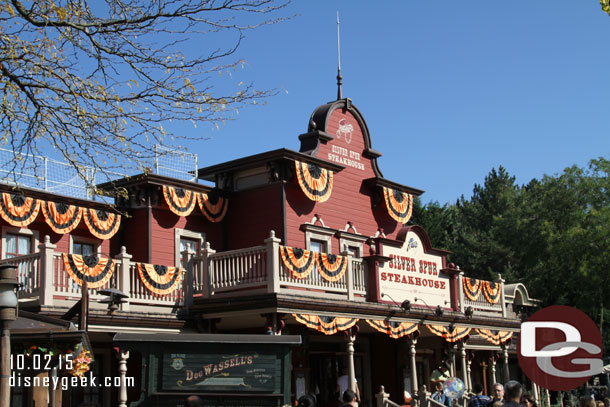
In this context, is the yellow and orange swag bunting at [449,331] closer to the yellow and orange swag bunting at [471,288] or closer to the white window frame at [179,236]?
the yellow and orange swag bunting at [471,288]

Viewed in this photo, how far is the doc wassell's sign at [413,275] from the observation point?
21.7 m

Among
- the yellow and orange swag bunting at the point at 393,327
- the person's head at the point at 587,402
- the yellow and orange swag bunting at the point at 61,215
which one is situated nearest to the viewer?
the person's head at the point at 587,402

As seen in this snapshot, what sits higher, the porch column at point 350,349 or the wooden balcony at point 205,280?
the wooden balcony at point 205,280

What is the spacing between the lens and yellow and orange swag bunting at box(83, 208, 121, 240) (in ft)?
69.6

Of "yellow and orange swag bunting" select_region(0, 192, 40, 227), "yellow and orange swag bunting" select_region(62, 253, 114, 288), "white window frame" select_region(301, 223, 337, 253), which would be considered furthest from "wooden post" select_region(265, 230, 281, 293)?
"yellow and orange swag bunting" select_region(0, 192, 40, 227)

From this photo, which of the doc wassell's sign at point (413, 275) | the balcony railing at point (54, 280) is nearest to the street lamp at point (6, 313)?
the balcony railing at point (54, 280)

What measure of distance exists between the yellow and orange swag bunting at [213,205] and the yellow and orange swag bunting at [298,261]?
512cm

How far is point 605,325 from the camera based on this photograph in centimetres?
5466

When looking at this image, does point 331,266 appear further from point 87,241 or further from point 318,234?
point 87,241

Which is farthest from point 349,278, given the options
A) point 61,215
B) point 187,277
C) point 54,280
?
point 61,215

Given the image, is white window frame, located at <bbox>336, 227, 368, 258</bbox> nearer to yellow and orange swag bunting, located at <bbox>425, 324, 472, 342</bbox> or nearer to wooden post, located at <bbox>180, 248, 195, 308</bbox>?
yellow and orange swag bunting, located at <bbox>425, 324, 472, 342</bbox>

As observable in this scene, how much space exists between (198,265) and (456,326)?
9.04 m

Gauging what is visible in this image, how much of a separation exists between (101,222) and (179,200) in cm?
222

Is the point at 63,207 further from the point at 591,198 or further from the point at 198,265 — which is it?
the point at 591,198
